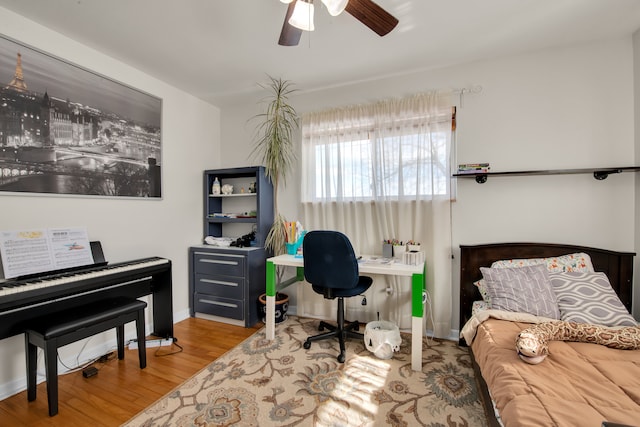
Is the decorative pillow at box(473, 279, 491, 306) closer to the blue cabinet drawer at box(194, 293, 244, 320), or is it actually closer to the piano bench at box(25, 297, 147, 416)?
the blue cabinet drawer at box(194, 293, 244, 320)

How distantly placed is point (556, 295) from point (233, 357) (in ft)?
8.06

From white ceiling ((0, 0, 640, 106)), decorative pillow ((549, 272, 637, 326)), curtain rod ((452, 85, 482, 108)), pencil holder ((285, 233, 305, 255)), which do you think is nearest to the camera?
decorative pillow ((549, 272, 637, 326))

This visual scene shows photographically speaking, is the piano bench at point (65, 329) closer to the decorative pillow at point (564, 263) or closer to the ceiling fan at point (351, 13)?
the ceiling fan at point (351, 13)

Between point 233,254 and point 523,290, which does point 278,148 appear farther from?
point 523,290

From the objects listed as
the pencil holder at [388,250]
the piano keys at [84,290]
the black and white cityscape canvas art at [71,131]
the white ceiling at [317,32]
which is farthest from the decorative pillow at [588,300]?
the black and white cityscape canvas art at [71,131]

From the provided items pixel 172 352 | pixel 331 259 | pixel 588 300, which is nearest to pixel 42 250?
pixel 172 352

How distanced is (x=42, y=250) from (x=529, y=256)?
12.1 ft

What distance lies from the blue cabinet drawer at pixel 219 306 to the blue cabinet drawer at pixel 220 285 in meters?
0.05

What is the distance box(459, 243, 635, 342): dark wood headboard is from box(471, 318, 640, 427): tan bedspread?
85cm

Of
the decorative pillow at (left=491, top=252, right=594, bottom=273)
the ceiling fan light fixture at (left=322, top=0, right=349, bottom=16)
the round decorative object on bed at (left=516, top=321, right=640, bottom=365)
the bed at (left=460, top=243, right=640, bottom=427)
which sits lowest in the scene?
the bed at (left=460, top=243, right=640, bottom=427)

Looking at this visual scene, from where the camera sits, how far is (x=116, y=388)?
189 cm

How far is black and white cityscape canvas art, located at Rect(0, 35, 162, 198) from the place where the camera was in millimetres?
1888

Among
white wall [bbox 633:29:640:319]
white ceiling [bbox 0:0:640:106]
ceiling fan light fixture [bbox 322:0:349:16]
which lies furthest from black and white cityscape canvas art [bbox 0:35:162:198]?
white wall [bbox 633:29:640:319]

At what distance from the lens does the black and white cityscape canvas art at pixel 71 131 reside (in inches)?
74.3
